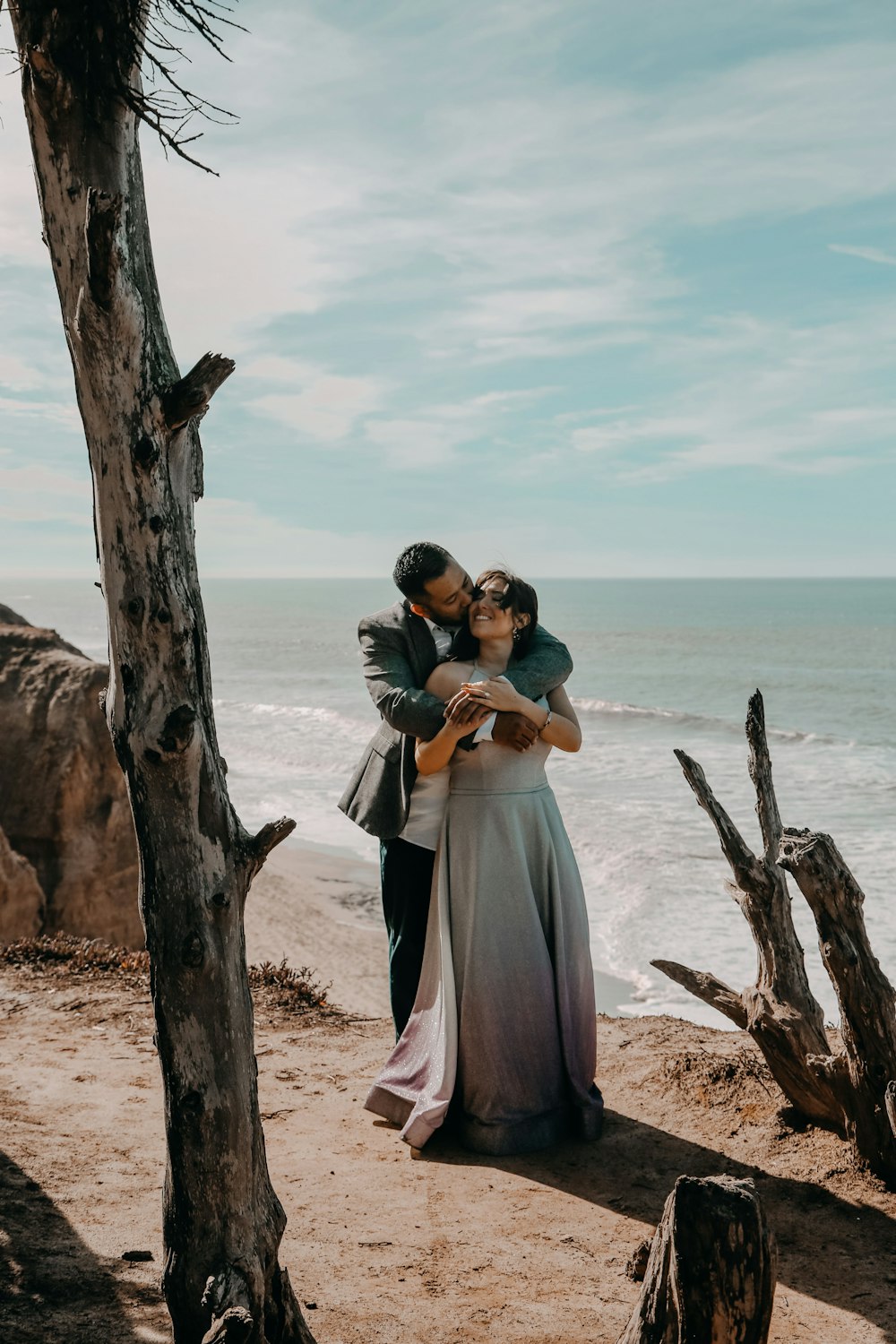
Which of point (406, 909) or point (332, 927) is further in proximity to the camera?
point (332, 927)

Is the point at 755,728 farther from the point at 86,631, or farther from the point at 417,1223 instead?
the point at 86,631

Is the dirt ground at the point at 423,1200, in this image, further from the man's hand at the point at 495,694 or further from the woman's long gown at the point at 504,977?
the man's hand at the point at 495,694

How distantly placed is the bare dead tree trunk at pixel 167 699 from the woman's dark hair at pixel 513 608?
1.89 meters

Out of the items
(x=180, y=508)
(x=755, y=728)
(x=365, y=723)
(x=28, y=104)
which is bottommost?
(x=365, y=723)

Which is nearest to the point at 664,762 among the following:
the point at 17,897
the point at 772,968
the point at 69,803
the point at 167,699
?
the point at 69,803

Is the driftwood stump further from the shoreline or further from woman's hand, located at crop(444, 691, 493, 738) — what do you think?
the shoreline

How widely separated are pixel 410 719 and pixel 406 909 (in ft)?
3.26

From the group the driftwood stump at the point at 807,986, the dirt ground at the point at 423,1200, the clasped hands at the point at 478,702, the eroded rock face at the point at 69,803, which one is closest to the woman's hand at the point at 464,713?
the clasped hands at the point at 478,702

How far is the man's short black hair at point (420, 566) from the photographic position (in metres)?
4.44

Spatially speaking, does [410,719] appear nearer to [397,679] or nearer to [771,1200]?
[397,679]

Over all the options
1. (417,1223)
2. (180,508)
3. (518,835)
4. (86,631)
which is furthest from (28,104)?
(86,631)

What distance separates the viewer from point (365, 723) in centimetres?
2942

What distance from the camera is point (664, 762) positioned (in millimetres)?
21984

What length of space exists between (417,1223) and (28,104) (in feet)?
12.1
